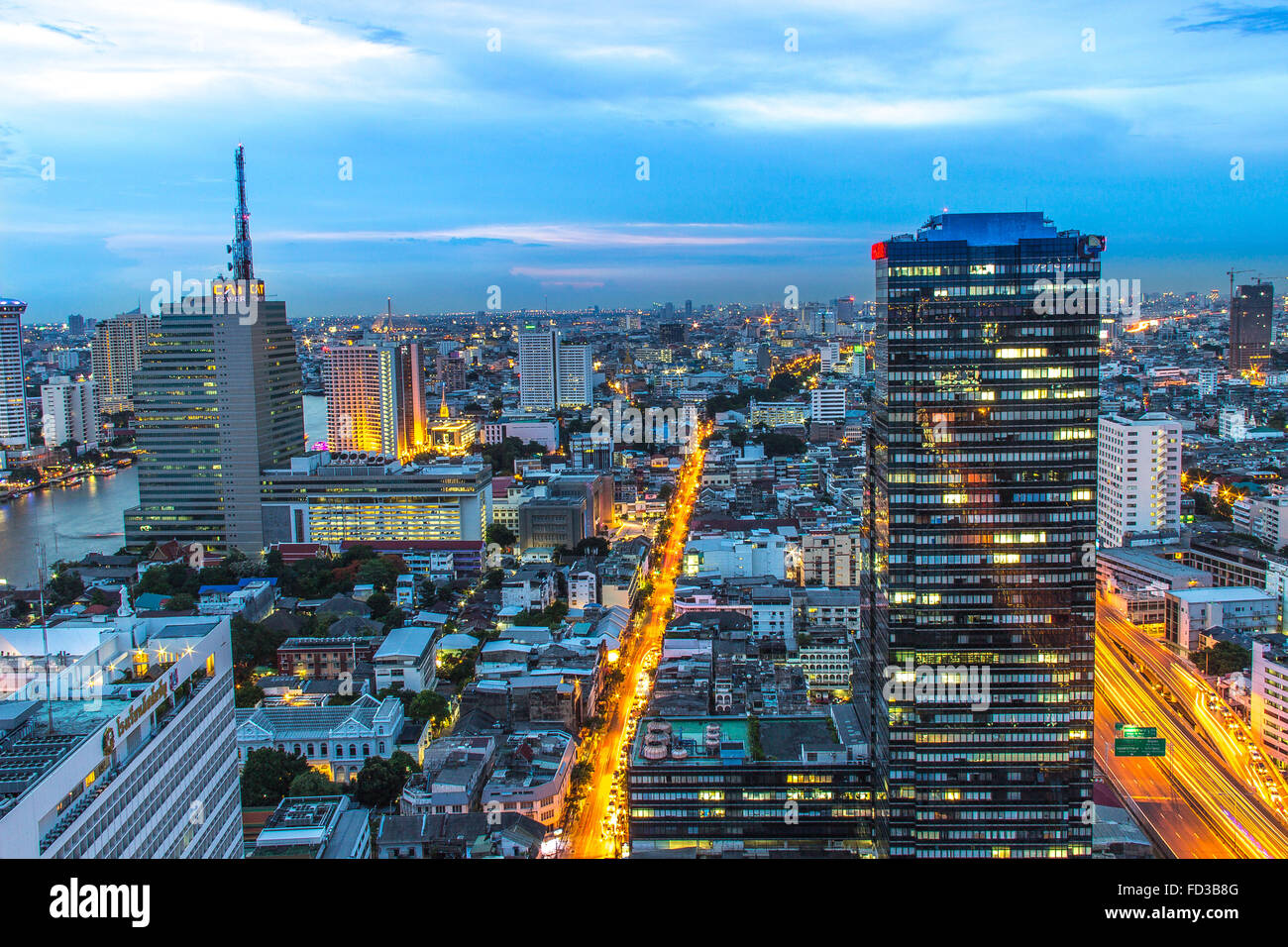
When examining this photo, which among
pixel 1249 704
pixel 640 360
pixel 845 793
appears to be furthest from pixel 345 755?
pixel 640 360

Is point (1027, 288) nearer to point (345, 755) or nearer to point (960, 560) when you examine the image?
point (960, 560)

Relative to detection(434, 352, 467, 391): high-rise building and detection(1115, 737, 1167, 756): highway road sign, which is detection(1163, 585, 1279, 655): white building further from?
detection(434, 352, 467, 391): high-rise building

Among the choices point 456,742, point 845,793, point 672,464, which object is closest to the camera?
point 845,793

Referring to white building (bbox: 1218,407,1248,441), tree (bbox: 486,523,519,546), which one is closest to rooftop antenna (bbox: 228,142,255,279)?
tree (bbox: 486,523,519,546)

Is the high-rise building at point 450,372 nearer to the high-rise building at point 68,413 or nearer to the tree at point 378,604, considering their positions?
the high-rise building at point 68,413

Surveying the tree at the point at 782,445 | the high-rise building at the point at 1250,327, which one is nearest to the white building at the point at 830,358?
the tree at the point at 782,445
